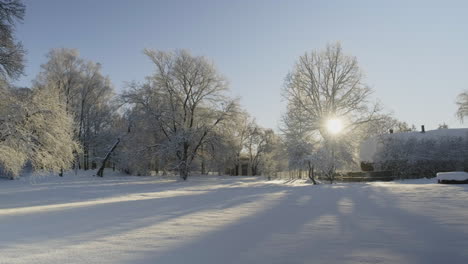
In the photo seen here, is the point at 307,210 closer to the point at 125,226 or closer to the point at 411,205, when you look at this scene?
the point at 411,205

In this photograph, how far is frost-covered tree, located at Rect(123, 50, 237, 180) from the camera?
28.3m

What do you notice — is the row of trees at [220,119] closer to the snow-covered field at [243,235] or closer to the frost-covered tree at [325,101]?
the frost-covered tree at [325,101]

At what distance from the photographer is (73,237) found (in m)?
6.29

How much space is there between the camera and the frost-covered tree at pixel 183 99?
2831 cm

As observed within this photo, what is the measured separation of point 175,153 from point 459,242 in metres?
24.2

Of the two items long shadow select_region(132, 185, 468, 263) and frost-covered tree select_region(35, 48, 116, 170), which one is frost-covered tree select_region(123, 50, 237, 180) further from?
long shadow select_region(132, 185, 468, 263)

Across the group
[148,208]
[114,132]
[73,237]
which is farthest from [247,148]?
[73,237]

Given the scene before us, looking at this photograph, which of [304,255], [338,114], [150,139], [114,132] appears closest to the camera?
[304,255]

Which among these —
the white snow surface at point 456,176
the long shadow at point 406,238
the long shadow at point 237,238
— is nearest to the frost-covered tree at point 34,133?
the long shadow at point 237,238

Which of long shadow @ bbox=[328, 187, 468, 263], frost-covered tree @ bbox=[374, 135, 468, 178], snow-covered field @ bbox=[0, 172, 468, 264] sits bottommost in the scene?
snow-covered field @ bbox=[0, 172, 468, 264]

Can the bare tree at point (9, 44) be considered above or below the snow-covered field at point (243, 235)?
above

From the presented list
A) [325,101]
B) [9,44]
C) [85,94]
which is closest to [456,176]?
[325,101]

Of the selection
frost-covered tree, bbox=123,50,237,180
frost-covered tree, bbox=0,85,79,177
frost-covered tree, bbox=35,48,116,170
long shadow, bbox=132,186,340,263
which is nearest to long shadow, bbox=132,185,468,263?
long shadow, bbox=132,186,340,263

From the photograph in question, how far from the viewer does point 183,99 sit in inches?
1161
